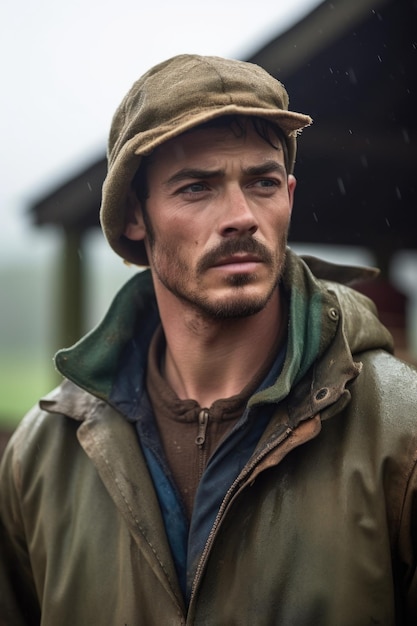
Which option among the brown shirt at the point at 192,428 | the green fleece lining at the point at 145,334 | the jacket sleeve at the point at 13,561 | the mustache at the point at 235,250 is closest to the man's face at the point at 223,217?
the mustache at the point at 235,250

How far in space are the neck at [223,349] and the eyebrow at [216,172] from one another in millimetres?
397

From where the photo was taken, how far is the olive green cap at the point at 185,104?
8.21 ft

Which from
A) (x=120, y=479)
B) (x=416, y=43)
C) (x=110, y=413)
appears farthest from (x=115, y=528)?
(x=416, y=43)

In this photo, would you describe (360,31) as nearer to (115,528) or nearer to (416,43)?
(416,43)

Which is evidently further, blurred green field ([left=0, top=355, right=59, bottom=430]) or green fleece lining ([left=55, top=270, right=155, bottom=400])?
blurred green field ([left=0, top=355, right=59, bottom=430])

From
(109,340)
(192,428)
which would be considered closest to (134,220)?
(109,340)

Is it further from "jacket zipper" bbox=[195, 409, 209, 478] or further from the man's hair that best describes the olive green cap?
"jacket zipper" bbox=[195, 409, 209, 478]

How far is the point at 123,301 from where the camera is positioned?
3.10 metres

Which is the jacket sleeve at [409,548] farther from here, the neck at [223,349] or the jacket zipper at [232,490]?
the neck at [223,349]

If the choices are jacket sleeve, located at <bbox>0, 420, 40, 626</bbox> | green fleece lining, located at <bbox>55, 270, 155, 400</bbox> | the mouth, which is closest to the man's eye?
the mouth

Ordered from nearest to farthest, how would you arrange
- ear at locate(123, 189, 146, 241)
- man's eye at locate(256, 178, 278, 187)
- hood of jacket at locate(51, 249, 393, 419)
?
hood of jacket at locate(51, 249, 393, 419), man's eye at locate(256, 178, 278, 187), ear at locate(123, 189, 146, 241)

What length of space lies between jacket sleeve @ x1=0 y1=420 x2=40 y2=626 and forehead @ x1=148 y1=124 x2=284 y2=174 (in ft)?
3.76

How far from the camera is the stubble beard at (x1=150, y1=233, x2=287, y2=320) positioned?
251 centimetres

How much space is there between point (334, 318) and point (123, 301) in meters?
0.84
